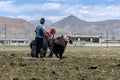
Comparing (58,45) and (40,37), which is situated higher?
(40,37)

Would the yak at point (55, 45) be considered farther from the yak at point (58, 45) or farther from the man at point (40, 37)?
the man at point (40, 37)

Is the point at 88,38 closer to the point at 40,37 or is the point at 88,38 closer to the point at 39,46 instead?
the point at 39,46

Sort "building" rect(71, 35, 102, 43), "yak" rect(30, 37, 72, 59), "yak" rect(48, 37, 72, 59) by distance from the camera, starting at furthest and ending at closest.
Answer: "building" rect(71, 35, 102, 43) → "yak" rect(48, 37, 72, 59) → "yak" rect(30, 37, 72, 59)

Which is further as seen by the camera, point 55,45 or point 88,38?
point 88,38

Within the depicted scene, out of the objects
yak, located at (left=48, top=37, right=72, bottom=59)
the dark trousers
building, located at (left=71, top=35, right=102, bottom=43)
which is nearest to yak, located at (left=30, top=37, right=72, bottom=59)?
yak, located at (left=48, top=37, right=72, bottom=59)

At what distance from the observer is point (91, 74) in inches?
479

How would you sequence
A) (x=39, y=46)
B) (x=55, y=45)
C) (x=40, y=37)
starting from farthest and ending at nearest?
(x=55, y=45), (x=39, y=46), (x=40, y=37)

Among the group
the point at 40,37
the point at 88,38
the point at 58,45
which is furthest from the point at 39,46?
the point at 88,38

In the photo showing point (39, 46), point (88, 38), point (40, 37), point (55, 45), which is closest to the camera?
point (40, 37)

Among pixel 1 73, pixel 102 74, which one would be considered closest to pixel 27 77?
pixel 1 73

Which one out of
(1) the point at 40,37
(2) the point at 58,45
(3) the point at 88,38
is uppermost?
(1) the point at 40,37

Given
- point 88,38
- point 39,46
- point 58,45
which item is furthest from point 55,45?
point 88,38

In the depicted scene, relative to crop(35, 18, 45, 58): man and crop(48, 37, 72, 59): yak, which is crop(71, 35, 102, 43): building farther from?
crop(35, 18, 45, 58): man

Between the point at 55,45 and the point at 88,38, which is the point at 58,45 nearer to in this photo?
the point at 55,45
